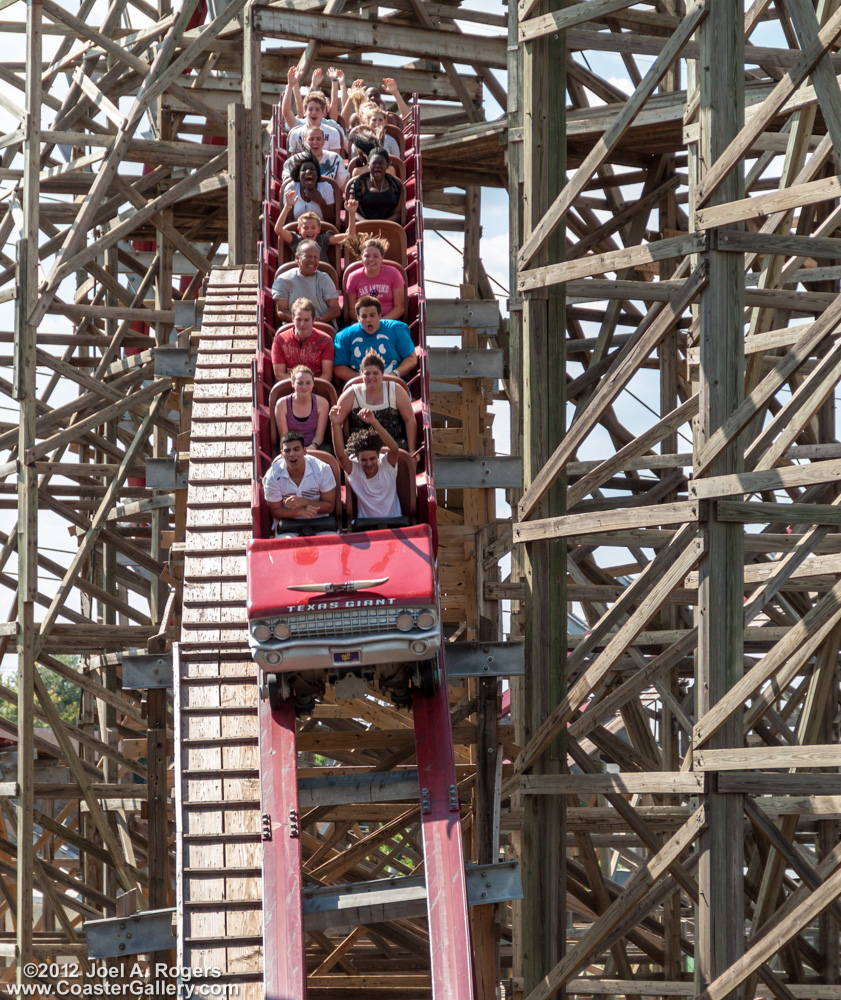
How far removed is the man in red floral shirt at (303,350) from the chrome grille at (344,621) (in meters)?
2.44

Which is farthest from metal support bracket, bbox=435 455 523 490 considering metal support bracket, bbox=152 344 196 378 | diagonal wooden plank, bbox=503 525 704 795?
metal support bracket, bbox=152 344 196 378

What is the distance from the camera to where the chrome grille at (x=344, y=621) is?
835cm

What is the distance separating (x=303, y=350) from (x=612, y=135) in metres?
2.51

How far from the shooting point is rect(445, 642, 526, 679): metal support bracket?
9656 millimetres

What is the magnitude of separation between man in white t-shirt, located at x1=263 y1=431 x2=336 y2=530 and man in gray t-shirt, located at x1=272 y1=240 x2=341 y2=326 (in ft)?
7.55

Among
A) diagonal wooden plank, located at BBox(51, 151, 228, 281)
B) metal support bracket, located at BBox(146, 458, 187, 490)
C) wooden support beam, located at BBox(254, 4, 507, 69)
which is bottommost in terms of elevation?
metal support bracket, located at BBox(146, 458, 187, 490)

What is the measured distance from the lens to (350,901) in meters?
8.49

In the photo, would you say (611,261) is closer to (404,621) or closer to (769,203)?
(769,203)

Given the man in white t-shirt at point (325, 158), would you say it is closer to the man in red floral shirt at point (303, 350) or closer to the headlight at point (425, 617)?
the man in red floral shirt at point (303, 350)

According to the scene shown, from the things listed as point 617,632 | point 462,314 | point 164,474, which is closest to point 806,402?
point 617,632

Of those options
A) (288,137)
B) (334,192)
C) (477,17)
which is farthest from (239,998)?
(477,17)

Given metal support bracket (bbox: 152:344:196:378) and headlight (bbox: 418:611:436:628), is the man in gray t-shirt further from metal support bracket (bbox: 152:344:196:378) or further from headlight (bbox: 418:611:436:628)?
headlight (bbox: 418:611:436:628)

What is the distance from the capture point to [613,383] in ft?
32.4

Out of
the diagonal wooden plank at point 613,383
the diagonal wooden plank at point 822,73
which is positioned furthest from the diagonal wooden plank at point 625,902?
the diagonal wooden plank at point 822,73
